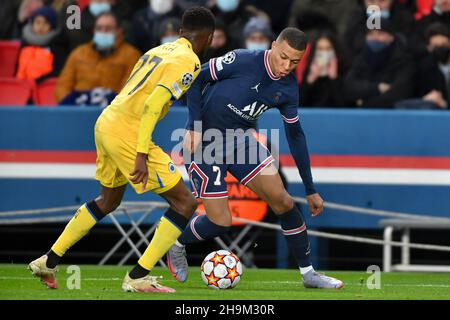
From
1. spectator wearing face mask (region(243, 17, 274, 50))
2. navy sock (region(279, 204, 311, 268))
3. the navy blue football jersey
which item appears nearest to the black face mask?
spectator wearing face mask (region(243, 17, 274, 50))

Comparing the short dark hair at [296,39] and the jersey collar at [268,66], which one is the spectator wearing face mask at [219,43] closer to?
the jersey collar at [268,66]

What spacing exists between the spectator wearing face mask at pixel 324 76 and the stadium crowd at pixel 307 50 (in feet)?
0.04

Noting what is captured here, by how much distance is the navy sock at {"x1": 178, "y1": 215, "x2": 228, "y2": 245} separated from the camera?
32.9ft

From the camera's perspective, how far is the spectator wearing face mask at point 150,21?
1458 cm

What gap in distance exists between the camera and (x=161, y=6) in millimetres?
14867

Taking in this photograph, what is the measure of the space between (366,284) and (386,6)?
15.8ft

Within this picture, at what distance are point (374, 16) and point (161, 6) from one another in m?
2.70

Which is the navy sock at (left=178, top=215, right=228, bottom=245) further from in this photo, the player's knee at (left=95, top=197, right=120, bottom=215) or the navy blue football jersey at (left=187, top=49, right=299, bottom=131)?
the player's knee at (left=95, top=197, right=120, bottom=215)

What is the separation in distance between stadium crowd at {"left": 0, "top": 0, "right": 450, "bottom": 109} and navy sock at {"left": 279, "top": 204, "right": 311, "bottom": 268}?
3.72 metres

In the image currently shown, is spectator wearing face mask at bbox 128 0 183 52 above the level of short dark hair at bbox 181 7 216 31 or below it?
below

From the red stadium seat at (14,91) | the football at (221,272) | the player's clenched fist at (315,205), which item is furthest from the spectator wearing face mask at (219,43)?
the football at (221,272)

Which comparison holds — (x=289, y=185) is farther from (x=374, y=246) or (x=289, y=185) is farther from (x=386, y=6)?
(x=386, y=6)

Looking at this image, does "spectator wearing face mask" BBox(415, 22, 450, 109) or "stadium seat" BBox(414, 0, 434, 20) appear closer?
"spectator wearing face mask" BBox(415, 22, 450, 109)

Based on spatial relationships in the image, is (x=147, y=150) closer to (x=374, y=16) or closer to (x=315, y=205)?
(x=315, y=205)
